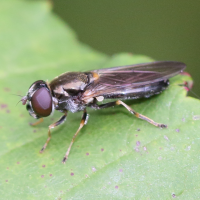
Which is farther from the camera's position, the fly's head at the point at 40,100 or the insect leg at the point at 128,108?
the fly's head at the point at 40,100

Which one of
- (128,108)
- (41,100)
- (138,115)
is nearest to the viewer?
(41,100)

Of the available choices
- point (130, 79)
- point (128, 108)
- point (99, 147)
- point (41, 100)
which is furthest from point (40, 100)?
point (130, 79)

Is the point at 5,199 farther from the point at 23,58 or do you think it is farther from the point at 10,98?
the point at 23,58

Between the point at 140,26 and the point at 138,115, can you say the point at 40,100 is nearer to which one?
the point at 138,115

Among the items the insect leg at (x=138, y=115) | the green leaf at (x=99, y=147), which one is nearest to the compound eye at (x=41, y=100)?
the green leaf at (x=99, y=147)

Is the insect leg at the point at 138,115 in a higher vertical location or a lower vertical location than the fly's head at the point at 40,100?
higher

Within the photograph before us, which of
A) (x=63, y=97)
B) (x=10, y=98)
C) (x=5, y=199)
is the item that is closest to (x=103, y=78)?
(x=63, y=97)

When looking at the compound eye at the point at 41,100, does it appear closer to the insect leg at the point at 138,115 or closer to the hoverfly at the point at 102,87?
the hoverfly at the point at 102,87
